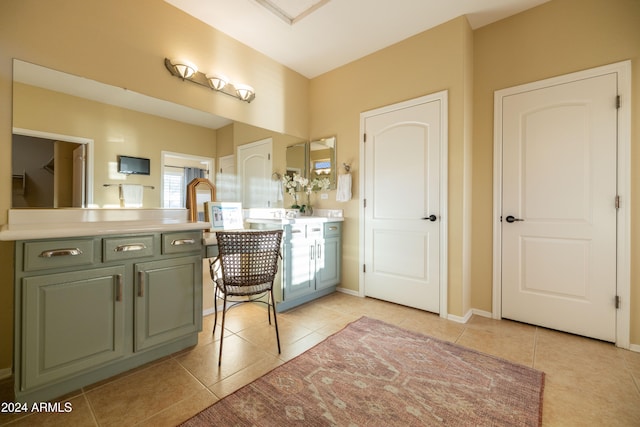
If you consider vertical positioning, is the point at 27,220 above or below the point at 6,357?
above

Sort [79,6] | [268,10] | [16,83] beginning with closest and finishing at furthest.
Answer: [16,83]
[79,6]
[268,10]

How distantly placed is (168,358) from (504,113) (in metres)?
3.40

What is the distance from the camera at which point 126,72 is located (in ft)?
6.93

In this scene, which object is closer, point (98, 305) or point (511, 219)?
point (98, 305)

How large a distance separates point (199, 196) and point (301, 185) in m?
1.32

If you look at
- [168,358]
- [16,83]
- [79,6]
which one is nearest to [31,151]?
[16,83]

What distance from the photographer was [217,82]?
8.64 ft

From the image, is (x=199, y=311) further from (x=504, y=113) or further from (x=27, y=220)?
(x=504, y=113)

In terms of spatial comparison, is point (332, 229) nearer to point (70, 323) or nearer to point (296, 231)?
point (296, 231)

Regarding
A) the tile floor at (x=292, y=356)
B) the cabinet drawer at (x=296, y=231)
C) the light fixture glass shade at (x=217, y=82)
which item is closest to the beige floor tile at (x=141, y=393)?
the tile floor at (x=292, y=356)

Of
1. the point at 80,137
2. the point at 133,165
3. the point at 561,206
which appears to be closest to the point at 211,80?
the point at 133,165

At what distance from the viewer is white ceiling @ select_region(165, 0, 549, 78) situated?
93.1 inches

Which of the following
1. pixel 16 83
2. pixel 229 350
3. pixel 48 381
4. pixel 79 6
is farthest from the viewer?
pixel 229 350

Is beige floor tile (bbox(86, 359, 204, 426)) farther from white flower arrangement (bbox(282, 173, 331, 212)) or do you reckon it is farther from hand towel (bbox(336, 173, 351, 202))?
hand towel (bbox(336, 173, 351, 202))
